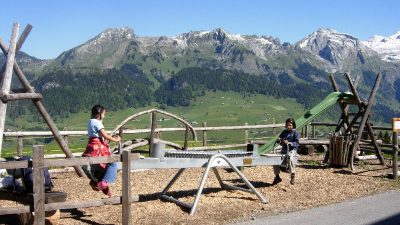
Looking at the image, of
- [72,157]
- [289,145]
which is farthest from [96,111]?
[289,145]

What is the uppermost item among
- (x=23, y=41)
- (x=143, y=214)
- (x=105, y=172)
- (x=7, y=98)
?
Result: (x=23, y=41)

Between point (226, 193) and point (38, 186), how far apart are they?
5.24m

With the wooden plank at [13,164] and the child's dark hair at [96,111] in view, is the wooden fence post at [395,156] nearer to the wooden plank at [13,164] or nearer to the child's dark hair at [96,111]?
the child's dark hair at [96,111]

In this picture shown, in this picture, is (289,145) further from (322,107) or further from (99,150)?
(322,107)

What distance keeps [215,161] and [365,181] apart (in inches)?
206

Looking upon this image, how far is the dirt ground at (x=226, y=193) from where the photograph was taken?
9719 millimetres

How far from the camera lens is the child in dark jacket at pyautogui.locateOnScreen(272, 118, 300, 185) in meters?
12.7

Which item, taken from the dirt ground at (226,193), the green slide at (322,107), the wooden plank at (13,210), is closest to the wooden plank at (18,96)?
the dirt ground at (226,193)

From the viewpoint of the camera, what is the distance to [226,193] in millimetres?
12031

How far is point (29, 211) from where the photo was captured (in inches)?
309

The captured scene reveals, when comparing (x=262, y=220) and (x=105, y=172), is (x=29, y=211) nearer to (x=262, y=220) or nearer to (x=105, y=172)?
(x=105, y=172)

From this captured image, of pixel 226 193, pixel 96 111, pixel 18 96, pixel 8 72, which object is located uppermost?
pixel 8 72

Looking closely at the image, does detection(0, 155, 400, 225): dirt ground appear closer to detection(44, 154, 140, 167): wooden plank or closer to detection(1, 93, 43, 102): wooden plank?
detection(44, 154, 140, 167): wooden plank

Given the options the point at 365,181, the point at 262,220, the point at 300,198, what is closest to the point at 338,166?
the point at 365,181
